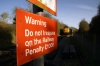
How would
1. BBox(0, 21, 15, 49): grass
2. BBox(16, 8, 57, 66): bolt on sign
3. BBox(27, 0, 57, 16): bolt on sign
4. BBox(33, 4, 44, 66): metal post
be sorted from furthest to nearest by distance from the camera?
BBox(0, 21, 15, 49): grass → BBox(33, 4, 44, 66): metal post → BBox(27, 0, 57, 16): bolt on sign → BBox(16, 8, 57, 66): bolt on sign

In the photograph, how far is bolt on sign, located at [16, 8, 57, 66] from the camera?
197 cm

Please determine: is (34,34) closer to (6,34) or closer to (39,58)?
(39,58)

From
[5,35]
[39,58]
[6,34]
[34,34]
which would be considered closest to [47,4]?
[34,34]

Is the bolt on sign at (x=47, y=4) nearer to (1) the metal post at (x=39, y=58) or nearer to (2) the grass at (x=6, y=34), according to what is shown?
(1) the metal post at (x=39, y=58)

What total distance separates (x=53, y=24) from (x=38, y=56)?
89 cm

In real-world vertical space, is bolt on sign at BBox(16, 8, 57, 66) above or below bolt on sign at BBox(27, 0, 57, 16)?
below

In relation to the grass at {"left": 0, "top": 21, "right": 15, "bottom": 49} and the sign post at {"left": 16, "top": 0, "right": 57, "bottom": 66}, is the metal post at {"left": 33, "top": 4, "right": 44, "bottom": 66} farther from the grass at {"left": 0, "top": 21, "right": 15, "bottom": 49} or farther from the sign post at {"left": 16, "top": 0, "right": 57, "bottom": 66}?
the grass at {"left": 0, "top": 21, "right": 15, "bottom": 49}

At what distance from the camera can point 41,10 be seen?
271 cm

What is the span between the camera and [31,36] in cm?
225

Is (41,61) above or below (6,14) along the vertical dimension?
below

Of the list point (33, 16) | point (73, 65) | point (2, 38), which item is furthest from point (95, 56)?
point (2, 38)

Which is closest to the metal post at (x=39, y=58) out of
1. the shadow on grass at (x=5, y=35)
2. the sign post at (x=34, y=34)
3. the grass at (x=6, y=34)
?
the sign post at (x=34, y=34)

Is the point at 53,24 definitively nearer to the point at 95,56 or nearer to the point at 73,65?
the point at 73,65

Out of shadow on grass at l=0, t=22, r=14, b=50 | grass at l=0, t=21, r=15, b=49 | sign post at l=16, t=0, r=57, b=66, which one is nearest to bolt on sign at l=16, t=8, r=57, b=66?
sign post at l=16, t=0, r=57, b=66
